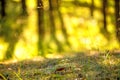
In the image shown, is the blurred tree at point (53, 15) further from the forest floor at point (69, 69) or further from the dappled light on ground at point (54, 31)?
the forest floor at point (69, 69)

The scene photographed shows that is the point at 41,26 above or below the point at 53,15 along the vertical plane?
below

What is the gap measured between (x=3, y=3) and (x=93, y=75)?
2213 mm

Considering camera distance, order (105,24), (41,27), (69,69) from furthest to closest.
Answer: (105,24)
(41,27)
(69,69)

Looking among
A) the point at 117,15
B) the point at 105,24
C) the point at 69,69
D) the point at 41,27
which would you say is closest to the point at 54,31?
the point at 41,27

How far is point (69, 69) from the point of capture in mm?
3443

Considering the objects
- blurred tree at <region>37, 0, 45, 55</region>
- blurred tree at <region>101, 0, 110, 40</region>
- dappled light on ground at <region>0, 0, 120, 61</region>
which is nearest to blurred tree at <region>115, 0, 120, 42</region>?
dappled light on ground at <region>0, 0, 120, 61</region>

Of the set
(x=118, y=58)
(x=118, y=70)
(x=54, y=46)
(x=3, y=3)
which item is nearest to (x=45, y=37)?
(x=54, y=46)

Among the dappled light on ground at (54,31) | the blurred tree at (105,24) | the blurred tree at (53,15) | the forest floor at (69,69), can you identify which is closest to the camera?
the forest floor at (69,69)

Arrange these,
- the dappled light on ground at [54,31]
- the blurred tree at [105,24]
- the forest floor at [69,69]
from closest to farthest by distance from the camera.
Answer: the forest floor at [69,69], the dappled light on ground at [54,31], the blurred tree at [105,24]

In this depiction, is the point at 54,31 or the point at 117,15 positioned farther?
the point at 117,15

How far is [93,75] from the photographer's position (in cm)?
311

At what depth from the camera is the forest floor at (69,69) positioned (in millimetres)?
A: 3116

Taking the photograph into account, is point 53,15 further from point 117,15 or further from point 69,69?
point 69,69

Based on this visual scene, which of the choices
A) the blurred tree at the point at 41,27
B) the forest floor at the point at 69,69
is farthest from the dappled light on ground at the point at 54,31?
the forest floor at the point at 69,69
